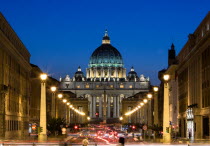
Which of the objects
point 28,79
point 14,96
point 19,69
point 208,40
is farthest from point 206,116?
point 28,79

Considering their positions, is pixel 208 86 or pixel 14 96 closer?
pixel 208 86

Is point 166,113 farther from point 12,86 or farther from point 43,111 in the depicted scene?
point 12,86

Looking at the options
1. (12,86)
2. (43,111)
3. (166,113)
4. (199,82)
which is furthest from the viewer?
(12,86)

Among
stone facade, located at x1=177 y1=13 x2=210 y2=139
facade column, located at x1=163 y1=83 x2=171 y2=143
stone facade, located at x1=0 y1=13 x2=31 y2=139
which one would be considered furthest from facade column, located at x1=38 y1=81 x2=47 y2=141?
stone facade, located at x1=177 y1=13 x2=210 y2=139

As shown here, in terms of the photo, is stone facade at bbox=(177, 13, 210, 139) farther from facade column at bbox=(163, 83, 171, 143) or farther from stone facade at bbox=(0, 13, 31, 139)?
stone facade at bbox=(0, 13, 31, 139)

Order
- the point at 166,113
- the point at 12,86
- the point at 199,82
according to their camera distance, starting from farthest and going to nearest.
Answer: the point at 12,86
the point at 199,82
the point at 166,113

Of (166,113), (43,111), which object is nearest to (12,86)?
(43,111)

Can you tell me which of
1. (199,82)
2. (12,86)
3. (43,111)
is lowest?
(43,111)

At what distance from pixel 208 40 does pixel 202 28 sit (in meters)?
8.90

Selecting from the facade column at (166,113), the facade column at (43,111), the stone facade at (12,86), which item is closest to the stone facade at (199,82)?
the facade column at (166,113)

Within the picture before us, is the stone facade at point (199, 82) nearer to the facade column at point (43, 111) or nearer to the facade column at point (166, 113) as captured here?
the facade column at point (166, 113)

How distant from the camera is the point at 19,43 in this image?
98250mm

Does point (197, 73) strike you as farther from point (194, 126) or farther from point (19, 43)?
point (19, 43)

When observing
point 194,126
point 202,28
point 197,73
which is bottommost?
point 194,126
